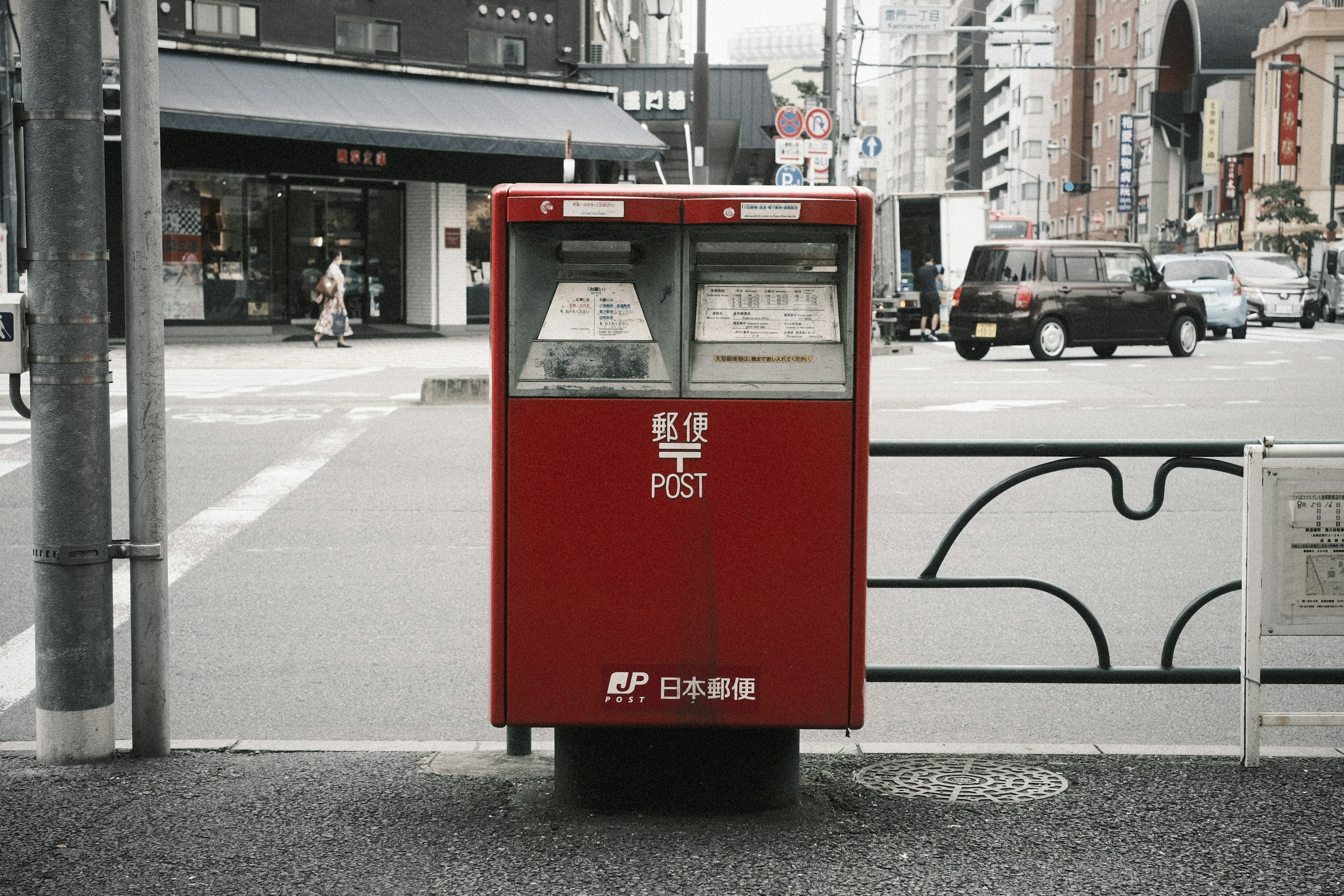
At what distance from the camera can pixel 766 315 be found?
147 inches

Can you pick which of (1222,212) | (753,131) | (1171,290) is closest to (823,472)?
(1171,290)

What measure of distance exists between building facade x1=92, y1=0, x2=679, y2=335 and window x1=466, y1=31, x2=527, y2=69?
3 centimetres

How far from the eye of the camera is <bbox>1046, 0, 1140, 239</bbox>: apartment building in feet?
281

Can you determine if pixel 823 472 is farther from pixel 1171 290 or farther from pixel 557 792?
pixel 1171 290

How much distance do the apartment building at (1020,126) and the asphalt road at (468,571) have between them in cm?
8478

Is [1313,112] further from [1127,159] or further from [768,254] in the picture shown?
[768,254]

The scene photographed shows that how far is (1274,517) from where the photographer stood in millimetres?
4281

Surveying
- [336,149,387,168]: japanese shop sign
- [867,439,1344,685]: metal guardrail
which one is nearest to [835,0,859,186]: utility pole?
[336,149,387,168]: japanese shop sign

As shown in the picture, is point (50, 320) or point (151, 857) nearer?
point (151, 857)

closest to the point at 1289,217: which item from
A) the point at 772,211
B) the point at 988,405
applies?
the point at 988,405

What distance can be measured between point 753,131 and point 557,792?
34273 millimetres

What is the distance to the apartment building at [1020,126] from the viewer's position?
102438 mm

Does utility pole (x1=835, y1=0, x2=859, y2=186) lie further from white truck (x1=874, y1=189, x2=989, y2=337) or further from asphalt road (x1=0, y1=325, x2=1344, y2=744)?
asphalt road (x1=0, y1=325, x2=1344, y2=744)

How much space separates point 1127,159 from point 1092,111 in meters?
16.0
